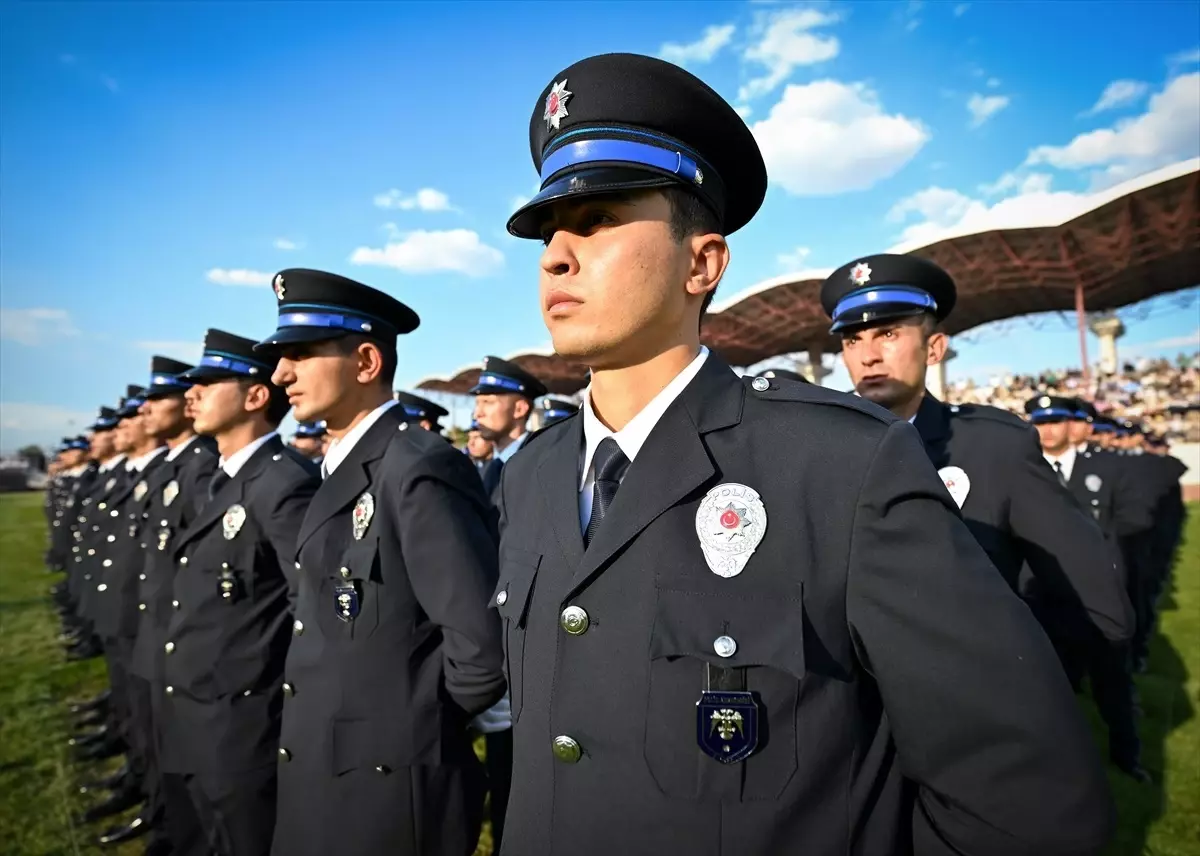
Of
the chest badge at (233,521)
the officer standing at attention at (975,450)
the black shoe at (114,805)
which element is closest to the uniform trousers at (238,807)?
the chest badge at (233,521)

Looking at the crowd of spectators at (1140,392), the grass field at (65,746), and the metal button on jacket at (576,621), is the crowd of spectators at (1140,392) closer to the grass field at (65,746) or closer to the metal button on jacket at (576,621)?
the grass field at (65,746)

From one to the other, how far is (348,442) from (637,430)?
1.78 metres

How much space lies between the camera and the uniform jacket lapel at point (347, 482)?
9.02 feet

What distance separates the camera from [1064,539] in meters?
2.74

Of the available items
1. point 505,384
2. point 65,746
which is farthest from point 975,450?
point 65,746

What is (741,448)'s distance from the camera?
145 centimetres

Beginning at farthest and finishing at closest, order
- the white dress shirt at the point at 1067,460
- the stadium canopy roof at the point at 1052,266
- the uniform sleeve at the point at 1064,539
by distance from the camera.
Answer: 1. the stadium canopy roof at the point at 1052,266
2. the white dress shirt at the point at 1067,460
3. the uniform sleeve at the point at 1064,539

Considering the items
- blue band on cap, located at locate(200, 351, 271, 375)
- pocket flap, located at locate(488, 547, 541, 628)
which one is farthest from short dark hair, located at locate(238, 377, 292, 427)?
pocket flap, located at locate(488, 547, 541, 628)

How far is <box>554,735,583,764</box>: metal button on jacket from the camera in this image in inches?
53.5

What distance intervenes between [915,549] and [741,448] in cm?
40

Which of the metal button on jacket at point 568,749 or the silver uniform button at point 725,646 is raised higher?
the silver uniform button at point 725,646

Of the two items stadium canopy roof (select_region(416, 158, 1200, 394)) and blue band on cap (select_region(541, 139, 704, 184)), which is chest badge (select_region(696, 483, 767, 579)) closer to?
blue band on cap (select_region(541, 139, 704, 184))

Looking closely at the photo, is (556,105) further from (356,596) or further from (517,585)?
(356,596)

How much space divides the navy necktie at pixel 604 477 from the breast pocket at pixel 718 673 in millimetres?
276
